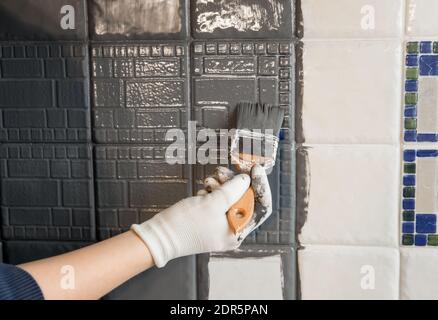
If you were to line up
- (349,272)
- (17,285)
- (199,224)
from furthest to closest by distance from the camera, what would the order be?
(349,272) → (199,224) → (17,285)

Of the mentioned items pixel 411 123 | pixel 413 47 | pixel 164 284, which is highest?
pixel 413 47

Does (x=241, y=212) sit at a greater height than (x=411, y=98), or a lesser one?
lesser

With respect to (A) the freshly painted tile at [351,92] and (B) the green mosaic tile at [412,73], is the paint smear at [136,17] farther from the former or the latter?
(B) the green mosaic tile at [412,73]

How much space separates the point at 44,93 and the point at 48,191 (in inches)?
8.3

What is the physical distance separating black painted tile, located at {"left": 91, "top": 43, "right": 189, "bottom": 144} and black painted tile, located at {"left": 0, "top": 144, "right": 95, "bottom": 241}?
84 millimetres

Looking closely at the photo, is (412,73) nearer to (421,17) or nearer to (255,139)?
(421,17)

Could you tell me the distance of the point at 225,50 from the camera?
37.8 inches

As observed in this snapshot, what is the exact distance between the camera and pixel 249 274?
1.00m

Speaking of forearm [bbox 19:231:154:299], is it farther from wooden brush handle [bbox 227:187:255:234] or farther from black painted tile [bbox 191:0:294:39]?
black painted tile [bbox 191:0:294:39]

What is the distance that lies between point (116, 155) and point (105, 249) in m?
0.24

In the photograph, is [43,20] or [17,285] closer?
[17,285]

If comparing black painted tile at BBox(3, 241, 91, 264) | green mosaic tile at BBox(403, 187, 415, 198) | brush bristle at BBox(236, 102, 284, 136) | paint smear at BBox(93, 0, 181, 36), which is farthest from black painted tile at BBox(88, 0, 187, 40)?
green mosaic tile at BBox(403, 187, 415, 198)

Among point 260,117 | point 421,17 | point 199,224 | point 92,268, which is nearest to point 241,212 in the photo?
point 199,224

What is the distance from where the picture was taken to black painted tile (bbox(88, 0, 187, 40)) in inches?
37.7
